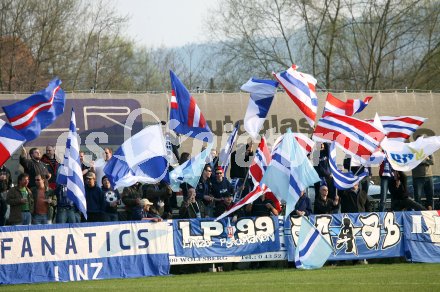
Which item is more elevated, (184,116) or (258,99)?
(258,99)

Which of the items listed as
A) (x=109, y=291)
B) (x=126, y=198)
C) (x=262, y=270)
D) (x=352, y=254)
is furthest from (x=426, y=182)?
(x=109, y=291)

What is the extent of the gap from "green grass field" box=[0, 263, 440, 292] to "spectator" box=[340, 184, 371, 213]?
92.4 inches

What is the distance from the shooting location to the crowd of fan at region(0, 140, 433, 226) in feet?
68.8

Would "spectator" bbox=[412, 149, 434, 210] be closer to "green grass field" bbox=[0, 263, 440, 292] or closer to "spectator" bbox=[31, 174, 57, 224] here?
"green grass field" bbox=[0, 263, 440, 292]

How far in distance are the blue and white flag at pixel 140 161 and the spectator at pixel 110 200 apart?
35 centimetres

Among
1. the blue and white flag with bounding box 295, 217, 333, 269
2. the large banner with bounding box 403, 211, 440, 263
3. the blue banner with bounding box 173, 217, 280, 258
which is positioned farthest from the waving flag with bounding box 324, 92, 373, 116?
the blue and white flag with bounding box 295, 217, 333, 269

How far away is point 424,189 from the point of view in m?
25.9

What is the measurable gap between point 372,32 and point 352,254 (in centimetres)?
3012

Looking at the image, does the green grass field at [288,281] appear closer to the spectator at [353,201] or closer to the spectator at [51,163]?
the spectator at [353,201]

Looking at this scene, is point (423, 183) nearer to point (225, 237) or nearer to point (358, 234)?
point (358, 234)

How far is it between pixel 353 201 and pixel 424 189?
10.8 ft

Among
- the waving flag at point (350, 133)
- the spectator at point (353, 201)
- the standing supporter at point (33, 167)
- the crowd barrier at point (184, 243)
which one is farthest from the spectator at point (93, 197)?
the spectator at point (353, 201)

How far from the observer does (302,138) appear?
2308 centimetres

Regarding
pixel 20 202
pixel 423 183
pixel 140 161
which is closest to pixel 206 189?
pixel 140 161
